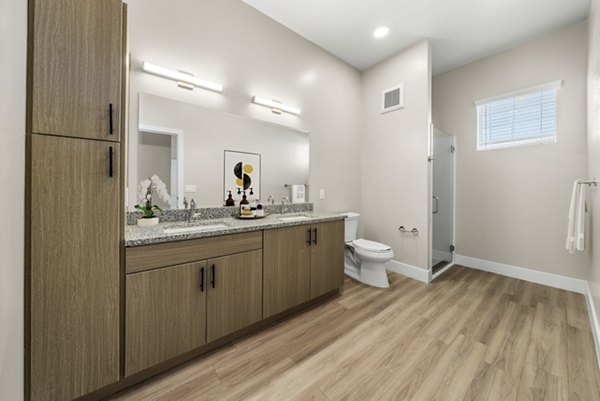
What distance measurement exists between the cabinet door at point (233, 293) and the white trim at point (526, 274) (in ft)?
10.5

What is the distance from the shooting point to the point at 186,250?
1.33 metres

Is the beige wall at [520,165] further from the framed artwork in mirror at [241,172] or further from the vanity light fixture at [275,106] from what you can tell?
the framed artwork in mirror at [241,172]

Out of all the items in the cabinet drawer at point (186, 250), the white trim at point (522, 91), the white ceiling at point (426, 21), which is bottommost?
the cabinet drawer at point (186, 250)

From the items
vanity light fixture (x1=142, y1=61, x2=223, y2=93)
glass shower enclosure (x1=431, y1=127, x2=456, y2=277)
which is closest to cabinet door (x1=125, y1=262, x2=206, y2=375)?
vanity light fixture (x1=142, y1=61, x2=223, y2=93)

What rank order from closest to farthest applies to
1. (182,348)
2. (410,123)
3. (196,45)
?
1. (182,348)
2. (196,45)
3. (410,123)

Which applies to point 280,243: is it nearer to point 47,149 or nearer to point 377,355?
point 377,355

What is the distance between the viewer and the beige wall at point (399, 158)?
2689 mm

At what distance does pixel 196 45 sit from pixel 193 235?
168cm

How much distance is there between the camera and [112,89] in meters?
1.11

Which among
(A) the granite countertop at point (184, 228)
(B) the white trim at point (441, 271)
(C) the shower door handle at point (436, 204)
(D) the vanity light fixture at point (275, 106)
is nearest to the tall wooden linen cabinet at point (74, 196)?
(A) the granite countertop at point (184, 228)

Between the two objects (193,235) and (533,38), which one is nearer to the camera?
(193,235)

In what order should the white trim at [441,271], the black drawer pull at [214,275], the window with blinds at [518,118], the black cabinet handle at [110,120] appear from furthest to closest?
the white trim at [441,271] → the window with blinds at [518,118] → the black drawer pull at [214,275] → the black cabinet handle at [110,120]

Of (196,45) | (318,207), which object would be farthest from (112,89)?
(318,207)

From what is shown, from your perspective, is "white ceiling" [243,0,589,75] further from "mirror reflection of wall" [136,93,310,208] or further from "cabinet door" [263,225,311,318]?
"cabinet door" [263,225,311,318]
